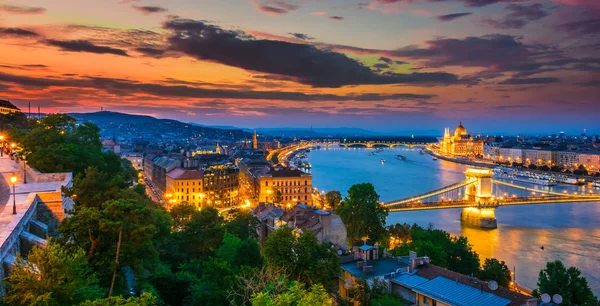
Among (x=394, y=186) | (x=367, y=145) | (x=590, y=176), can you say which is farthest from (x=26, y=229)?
(x=367, y=145)

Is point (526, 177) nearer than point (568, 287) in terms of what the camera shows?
No

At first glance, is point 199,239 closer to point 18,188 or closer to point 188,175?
point 18,188

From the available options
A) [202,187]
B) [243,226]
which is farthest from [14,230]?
[202,187]

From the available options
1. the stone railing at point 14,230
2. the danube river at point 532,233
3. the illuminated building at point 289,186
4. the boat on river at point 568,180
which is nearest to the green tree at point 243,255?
the stone railing at point 14,230

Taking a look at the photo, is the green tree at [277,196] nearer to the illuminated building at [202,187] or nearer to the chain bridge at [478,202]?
the illuminated building at [202,187]

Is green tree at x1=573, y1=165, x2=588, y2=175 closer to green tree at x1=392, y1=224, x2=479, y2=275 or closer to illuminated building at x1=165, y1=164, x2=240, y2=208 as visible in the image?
illuminated building at x1=165, y1=164, x2=240, y2=208

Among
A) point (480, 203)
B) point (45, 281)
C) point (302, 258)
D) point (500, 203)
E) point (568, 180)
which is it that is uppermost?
point (45, 281)
